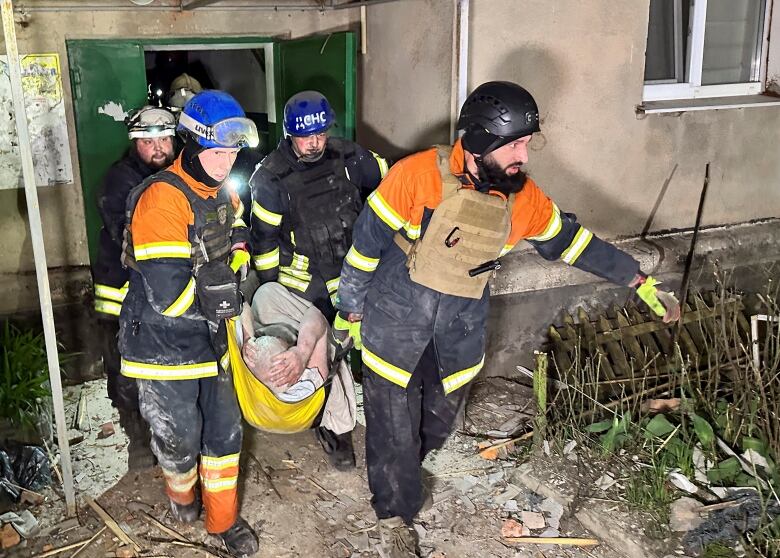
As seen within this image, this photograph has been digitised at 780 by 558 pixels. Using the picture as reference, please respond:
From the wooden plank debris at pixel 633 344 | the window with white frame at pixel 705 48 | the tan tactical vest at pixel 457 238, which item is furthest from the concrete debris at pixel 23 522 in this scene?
the window with white frame at pixel 705 48

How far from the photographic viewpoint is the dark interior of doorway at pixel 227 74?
710cm

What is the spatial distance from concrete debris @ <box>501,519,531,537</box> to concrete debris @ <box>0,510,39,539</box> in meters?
2.39

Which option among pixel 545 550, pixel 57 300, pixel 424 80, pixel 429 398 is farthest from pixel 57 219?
pixel 545 550

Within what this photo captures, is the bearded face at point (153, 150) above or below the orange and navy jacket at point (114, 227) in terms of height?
above

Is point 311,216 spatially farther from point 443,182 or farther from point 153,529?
point 153,529

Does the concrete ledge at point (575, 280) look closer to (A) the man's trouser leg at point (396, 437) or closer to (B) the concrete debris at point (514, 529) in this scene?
(A) the man's trouser leg at point (396, 437)

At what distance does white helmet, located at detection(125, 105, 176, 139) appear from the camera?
4121 millimetres

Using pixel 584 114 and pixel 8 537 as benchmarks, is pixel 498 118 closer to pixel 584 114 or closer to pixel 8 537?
pixel 584 114

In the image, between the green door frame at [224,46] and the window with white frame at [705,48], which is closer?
the green door frame at [224,46]

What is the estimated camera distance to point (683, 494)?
151 inches

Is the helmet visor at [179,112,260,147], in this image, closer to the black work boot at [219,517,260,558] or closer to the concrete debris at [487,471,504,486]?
the black work boot at [219,517,260,558]

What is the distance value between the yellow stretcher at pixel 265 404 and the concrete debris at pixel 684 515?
1.94 metres

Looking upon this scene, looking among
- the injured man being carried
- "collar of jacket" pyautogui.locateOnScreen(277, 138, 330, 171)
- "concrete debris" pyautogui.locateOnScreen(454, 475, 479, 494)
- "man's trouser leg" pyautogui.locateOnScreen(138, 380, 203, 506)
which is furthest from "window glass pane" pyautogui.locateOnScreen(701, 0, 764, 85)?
"man's trouser leg" pyautogui.locateOnScreen(138, 380, 203, 506)

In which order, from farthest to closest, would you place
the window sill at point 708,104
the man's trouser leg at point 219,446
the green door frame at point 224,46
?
the window sill at point 708,104, the green door frame at point 224,46, the man's trouser leg at point 219,446
